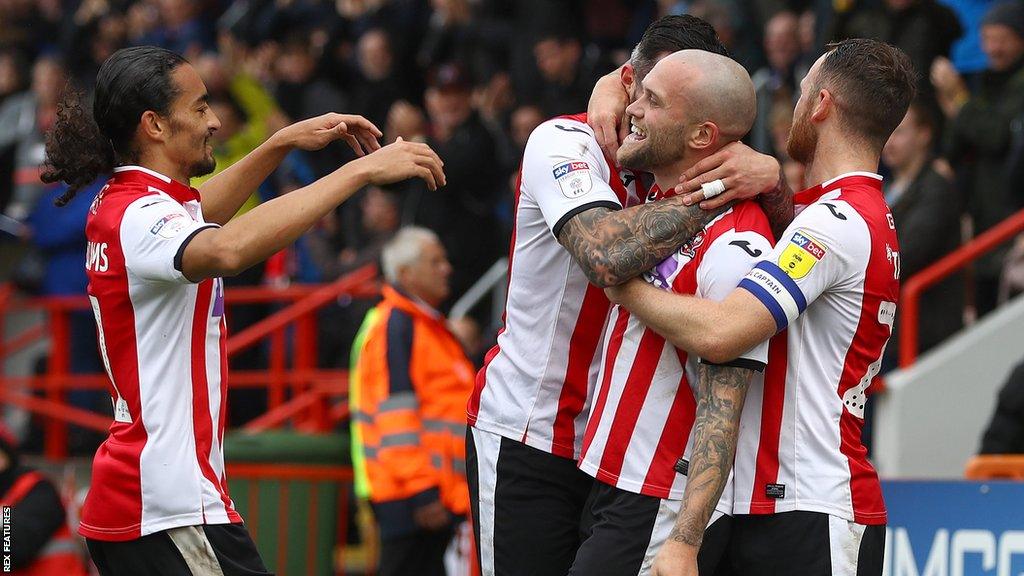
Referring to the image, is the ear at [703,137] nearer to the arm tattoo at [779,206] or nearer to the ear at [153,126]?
the arm tattoo at [779,206]

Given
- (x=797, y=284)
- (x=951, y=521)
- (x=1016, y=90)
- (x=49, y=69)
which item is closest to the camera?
(x=797, y=284)

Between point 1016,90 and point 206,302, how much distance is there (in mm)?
5973

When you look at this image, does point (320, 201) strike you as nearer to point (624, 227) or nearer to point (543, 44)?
point (624, 227)

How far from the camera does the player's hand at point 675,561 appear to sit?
12.6 ft

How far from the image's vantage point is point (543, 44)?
11570 mm

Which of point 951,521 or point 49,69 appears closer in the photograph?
point 951,521

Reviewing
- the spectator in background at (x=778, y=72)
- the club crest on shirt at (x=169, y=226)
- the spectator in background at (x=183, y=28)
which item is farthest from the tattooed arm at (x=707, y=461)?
the spectator in background at (x=183, y=28)

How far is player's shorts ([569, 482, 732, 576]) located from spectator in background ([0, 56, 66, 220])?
997cm

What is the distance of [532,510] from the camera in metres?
4.50

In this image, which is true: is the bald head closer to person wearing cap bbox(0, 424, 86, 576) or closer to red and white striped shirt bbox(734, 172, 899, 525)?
red and white striped shirt bbox(734, 172, 899, 525)

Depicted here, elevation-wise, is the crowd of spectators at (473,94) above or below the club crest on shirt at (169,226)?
above

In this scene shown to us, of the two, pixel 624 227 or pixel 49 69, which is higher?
pixel 49 69

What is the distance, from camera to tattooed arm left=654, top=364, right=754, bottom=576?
12.7 ft

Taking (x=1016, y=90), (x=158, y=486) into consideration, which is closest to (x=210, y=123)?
(x=158, y=486)
